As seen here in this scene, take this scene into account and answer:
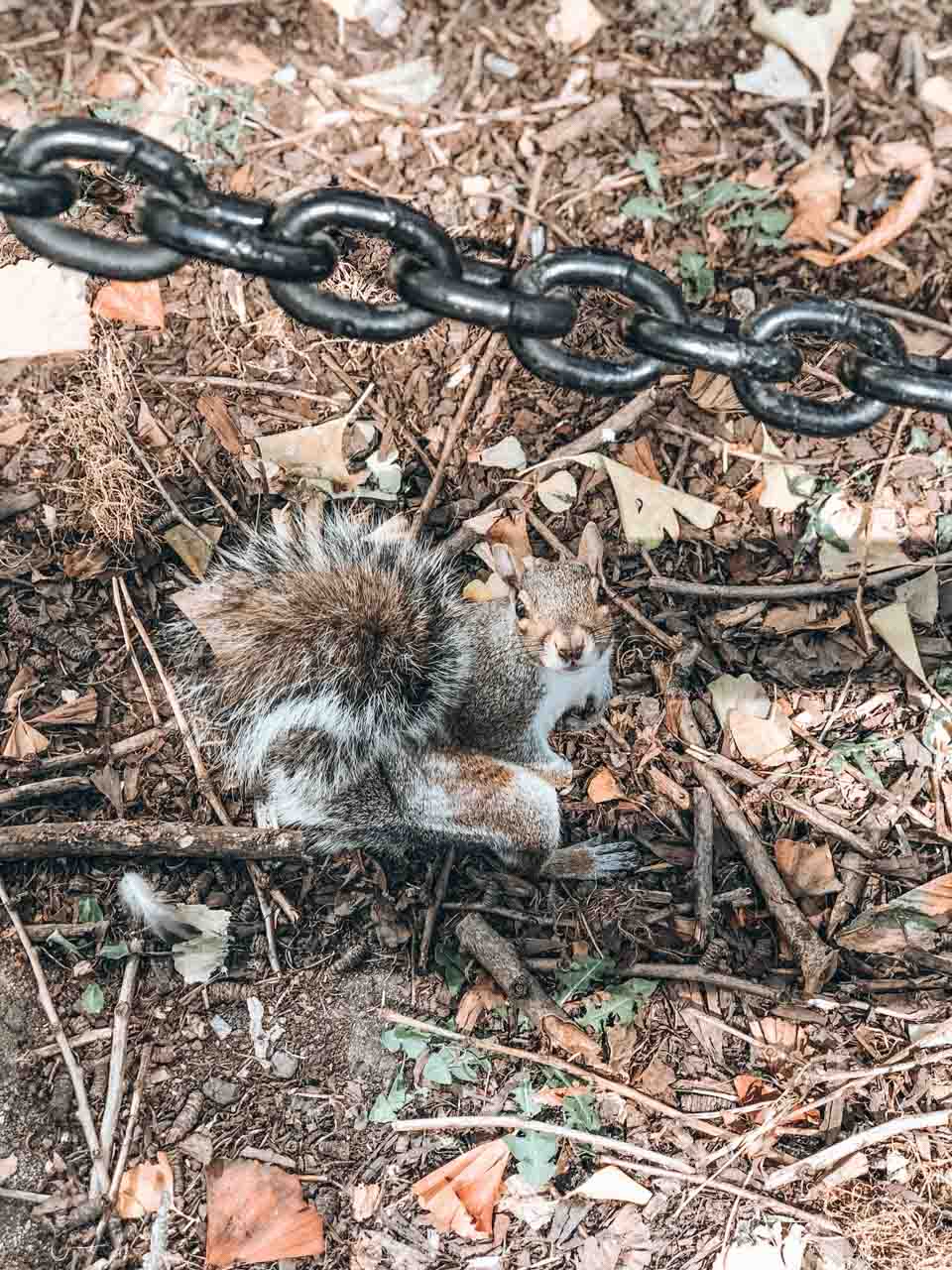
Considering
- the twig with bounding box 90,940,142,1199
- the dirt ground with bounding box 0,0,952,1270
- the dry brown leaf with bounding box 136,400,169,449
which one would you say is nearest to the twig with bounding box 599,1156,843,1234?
the dirt ground with bounding box 0,0,952,1270

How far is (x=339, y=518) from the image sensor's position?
8.16ft

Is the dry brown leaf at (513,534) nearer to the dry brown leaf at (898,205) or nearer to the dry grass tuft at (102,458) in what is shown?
the dry grass tuft at (102,458)

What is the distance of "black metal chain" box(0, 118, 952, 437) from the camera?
1.28 metres

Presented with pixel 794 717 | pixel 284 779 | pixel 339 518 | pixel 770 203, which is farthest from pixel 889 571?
pixel 284 779

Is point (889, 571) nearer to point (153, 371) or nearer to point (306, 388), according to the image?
point (306, 388)

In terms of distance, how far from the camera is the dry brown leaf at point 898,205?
279 cm

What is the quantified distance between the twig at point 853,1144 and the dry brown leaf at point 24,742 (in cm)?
166

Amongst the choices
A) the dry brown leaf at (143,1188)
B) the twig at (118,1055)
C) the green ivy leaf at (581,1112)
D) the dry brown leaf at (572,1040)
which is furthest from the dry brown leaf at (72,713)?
the green ivy leaf at (581,1112)

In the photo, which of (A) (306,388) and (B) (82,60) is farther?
(B) (82,60)

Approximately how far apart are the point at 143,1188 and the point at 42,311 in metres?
1.85

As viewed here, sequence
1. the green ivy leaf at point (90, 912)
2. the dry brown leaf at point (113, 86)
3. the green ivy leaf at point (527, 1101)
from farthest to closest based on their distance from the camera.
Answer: the dry brown leaf at point (113, 86) → the green ivy leaf at point (90, 912) → the green ivy leaf at point (527, 1101)

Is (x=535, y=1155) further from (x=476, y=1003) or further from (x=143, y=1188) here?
(x=143, y=1188)

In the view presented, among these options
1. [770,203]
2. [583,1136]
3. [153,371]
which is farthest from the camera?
→ [770,203]

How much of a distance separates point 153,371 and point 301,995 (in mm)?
1400
